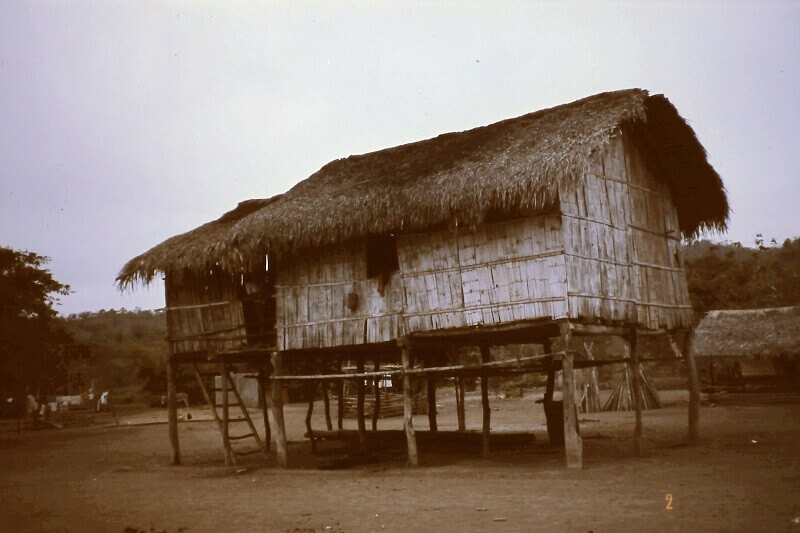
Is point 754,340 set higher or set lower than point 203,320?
lower

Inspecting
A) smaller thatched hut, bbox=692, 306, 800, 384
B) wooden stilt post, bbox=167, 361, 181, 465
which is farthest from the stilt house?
smaller thatched hut, bbox=692, 306, 800, 384

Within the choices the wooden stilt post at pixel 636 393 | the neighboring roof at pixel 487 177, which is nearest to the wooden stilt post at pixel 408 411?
the neighboring roof at pixel 487 177

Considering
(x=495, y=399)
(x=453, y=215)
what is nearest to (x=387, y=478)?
(x=453, y=215)

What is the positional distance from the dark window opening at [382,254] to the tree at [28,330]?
13.8 meters

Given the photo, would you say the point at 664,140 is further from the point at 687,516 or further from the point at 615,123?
the point at 687,516

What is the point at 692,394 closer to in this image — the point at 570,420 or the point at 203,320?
the point at 570,420

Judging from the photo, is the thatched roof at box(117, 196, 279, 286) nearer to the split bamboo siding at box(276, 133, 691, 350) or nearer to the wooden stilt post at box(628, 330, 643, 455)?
the split bamboo siding at box(276, 133, 691, 350)

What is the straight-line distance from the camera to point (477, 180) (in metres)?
13.0

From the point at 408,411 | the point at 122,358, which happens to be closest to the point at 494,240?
the point at 408,411

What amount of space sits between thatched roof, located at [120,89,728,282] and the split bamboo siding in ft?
1.55

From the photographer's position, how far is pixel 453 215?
1309 cm

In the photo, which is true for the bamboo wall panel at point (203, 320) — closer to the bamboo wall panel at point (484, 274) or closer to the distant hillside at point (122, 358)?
the bamboo wall panel at point (484, 274)

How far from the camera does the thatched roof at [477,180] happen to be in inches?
496

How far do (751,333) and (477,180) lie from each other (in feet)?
58.5
